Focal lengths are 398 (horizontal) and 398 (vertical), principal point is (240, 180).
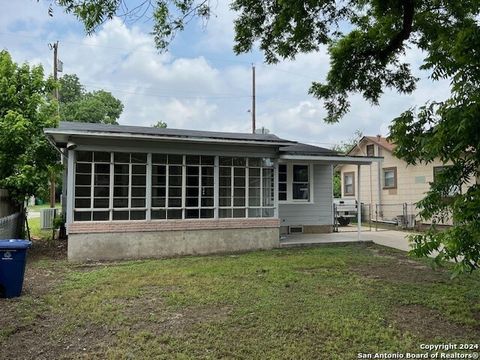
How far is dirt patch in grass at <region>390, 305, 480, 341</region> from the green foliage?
9.10m

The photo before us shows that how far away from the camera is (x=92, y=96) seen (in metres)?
49.1

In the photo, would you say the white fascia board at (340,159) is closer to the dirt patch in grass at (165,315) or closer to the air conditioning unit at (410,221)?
the air conditioning unit at (410,221)

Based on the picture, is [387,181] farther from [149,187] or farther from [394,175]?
[149,187]

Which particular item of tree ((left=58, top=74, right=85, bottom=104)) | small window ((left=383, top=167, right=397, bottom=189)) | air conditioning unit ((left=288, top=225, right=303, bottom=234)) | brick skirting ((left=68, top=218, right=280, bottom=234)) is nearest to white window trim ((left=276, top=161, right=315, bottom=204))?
air conditioning unit ((left=288, top=225, right=303, bottom=234))

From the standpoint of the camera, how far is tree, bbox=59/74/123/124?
145ft

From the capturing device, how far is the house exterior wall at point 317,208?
1354 centimetres

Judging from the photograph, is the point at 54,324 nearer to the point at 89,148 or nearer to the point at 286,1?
the point at 89,148

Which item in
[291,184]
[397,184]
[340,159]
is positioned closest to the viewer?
[340,159]

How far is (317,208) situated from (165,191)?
5.81 m

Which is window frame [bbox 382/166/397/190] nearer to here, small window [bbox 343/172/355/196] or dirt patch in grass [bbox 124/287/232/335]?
small window [bbox 343/172/355/196]

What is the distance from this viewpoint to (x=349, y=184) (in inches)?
874

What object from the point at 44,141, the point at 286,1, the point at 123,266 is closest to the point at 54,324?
the point at 123,266

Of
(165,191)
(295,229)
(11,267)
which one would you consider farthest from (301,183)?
(11,267)

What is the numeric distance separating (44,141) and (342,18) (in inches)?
323
